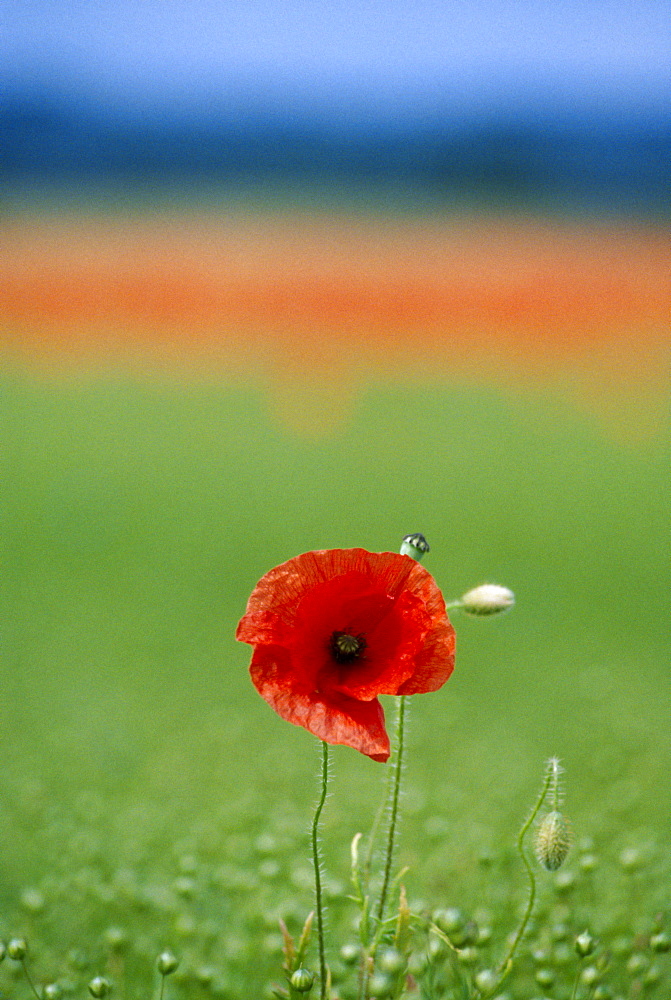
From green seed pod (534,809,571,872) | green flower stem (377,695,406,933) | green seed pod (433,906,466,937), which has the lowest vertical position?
green seed pod (433,906,466,937)

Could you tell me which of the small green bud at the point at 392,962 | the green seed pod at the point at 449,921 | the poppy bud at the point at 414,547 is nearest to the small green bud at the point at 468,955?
the green seed pod at the point at 449,921

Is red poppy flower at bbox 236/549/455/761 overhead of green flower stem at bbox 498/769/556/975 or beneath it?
overhead

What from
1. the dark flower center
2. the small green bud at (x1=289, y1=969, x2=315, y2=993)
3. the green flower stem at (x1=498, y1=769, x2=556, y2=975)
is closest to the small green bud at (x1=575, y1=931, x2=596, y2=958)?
the green flower stem at (x1=498, y1=769, x2=556, y2=975)

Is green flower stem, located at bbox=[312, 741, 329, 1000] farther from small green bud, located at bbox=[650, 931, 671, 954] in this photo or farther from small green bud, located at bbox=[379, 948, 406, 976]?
small green bud, located at bbox=[650, 931, 671, 954]

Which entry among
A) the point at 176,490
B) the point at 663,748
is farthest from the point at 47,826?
the point at 176,490

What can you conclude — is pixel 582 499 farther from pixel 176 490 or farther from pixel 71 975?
pixel 71 975

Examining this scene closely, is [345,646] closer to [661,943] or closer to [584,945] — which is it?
[584,945]

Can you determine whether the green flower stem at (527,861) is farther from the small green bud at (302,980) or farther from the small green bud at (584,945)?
the small green bud at (302,980)

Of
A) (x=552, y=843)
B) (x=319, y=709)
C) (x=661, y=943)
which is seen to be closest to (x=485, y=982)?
(x=552, y=843)
